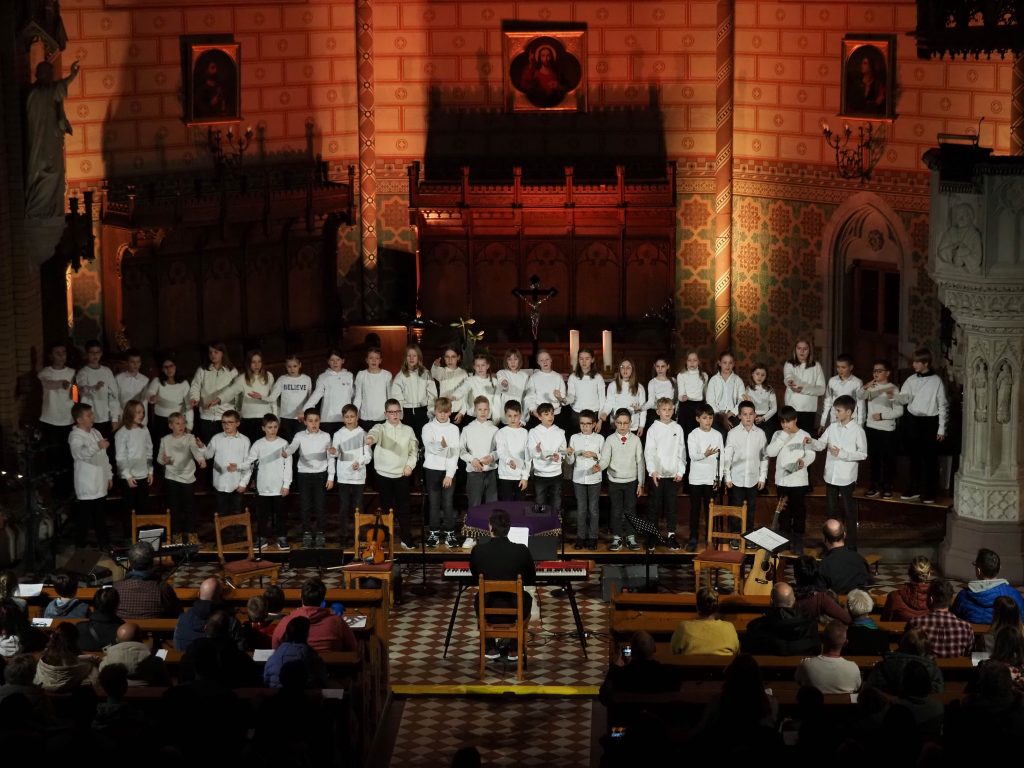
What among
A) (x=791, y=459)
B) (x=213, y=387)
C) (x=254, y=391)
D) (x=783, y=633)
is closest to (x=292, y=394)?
(x=254, y=391)

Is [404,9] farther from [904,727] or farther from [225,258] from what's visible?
[904,727]

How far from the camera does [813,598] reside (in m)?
12.2

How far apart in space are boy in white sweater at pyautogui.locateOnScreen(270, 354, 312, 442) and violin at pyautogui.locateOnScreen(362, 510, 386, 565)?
2358 millimetres

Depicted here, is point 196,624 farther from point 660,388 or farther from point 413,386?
point 660,388

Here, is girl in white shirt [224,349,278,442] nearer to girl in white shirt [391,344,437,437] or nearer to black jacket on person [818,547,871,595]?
girl in white shirt [391,344,437,437]

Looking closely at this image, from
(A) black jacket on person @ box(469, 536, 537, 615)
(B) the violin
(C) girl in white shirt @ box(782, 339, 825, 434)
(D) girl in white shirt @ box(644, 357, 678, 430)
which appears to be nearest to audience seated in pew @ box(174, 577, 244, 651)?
(A) black jacket on person @ box(469, 536, 537, 615)

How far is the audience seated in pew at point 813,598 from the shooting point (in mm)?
12167

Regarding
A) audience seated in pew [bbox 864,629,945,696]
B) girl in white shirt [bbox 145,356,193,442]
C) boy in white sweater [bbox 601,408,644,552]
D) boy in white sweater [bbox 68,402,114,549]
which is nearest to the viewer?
audience seated in pew [bbox 864,629,945,696]

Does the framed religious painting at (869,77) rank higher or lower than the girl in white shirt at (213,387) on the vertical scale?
higher

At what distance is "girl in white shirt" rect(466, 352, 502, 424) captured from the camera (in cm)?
1722

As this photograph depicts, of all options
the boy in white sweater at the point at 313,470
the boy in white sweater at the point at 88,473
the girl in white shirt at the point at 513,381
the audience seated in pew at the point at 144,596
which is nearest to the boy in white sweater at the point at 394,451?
the boy in white sweater at the point at 313,470

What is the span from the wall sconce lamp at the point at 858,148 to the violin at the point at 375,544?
7782 mm

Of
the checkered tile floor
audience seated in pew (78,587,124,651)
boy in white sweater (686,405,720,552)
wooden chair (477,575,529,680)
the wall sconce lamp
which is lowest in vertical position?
the checkered tile floor

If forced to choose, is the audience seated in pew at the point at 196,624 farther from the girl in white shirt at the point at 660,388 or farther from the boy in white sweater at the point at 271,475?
the girl in white shirt at the point at 660,388
